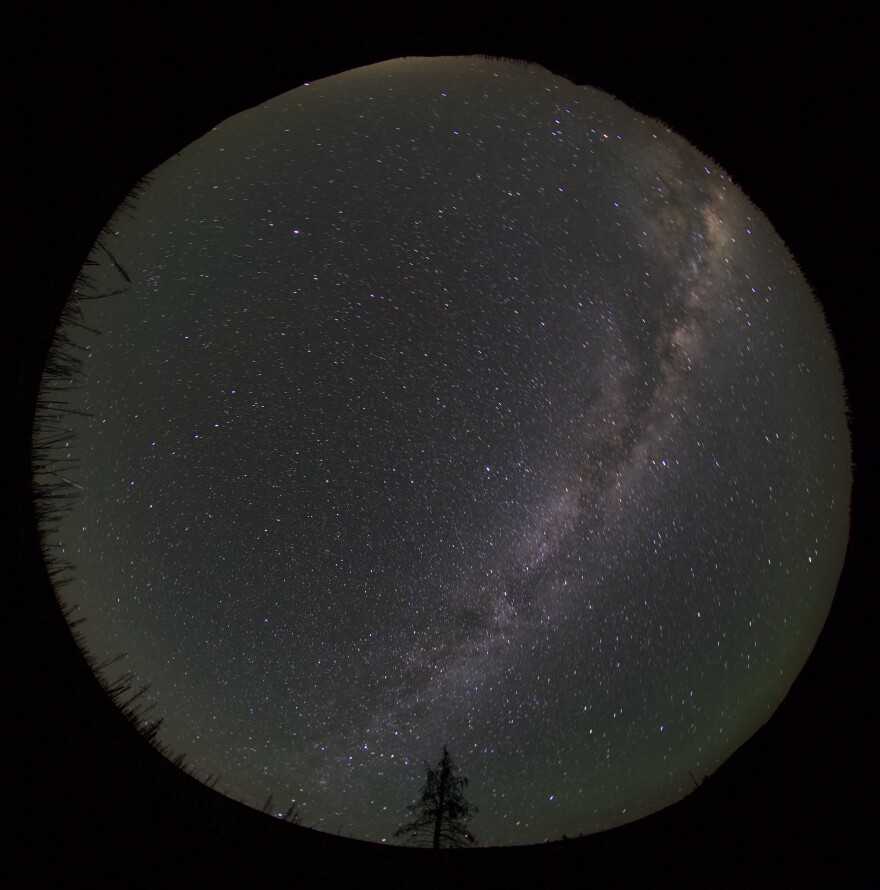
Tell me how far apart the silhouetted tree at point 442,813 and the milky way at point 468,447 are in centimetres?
4

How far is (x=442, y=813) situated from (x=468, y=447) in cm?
106

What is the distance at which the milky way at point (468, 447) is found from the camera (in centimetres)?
174

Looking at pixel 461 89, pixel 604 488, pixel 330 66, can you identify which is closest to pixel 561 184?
pixel 461 89

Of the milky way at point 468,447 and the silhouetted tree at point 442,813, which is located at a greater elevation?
the milky way at point 468,447

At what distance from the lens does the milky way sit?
1737 millimetres

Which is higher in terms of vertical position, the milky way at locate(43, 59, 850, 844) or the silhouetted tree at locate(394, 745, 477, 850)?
the milky way at locate(43, 59, 850, 844)

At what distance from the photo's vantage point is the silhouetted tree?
1692mm

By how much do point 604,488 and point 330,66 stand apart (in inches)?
50.7

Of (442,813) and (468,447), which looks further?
(468,447)

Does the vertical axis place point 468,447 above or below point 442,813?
above

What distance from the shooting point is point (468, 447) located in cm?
222

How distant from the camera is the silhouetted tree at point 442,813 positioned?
1.69m

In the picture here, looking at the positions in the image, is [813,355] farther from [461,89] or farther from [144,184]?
[144,184]

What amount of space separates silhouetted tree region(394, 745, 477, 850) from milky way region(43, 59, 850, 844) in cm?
4
